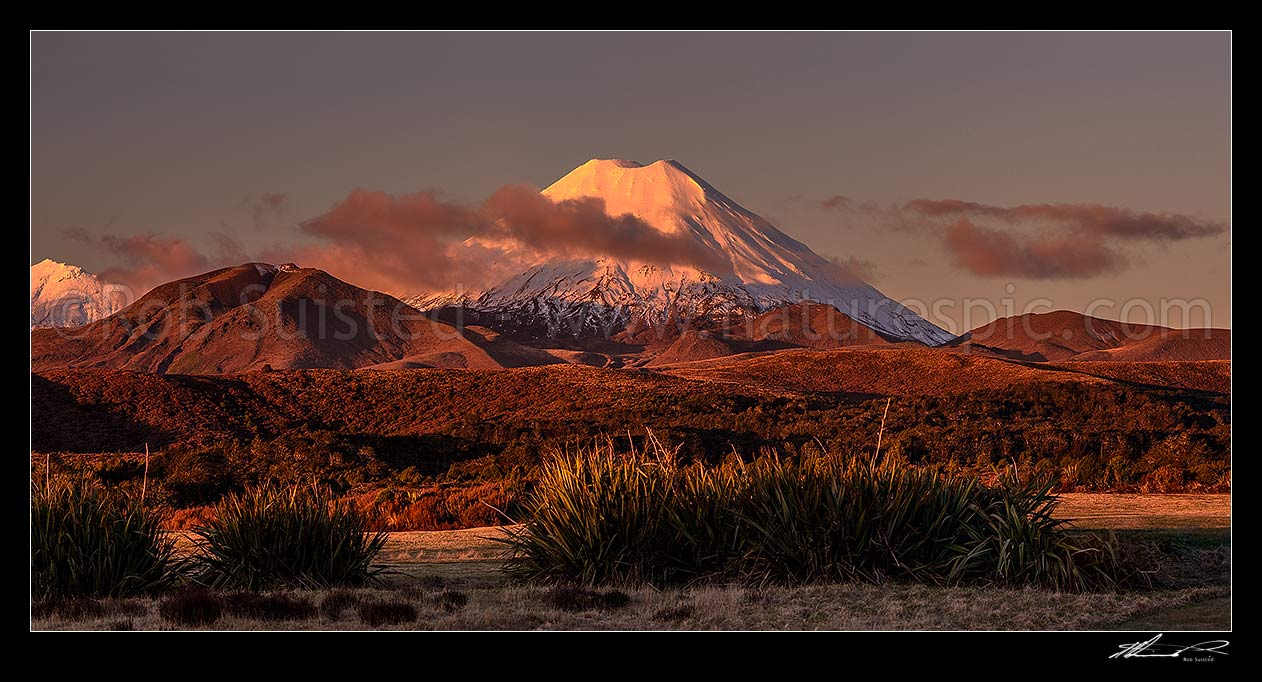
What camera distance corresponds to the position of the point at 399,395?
53.9 metres

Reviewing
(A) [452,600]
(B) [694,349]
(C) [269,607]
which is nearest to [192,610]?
(C) [269,607]

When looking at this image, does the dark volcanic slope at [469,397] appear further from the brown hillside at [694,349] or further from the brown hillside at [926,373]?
the brown hillside at [694,349]

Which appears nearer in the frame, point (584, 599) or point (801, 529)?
point (584, 599)

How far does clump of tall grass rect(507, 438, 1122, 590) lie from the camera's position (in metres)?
11.3

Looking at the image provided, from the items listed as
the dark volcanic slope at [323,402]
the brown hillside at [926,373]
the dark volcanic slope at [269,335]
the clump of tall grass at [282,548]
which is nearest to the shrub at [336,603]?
the clump of tall grass at [282,548]

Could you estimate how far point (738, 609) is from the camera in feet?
34.4

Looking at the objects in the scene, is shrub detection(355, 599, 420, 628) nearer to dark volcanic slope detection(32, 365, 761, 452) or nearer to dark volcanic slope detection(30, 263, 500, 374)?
dark volcanic slope detection(32, 365, 761, 452)

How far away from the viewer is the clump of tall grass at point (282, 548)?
11.9 meters

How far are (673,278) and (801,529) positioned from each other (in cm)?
15244

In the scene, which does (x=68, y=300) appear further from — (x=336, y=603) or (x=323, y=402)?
(x=336, y=603)

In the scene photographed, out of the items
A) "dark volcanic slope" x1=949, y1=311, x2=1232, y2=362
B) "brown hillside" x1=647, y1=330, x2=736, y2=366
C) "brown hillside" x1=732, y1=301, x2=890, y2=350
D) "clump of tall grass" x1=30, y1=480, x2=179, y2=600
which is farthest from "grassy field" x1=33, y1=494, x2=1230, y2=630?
"brown hillside" x1=732, y1=301, x2=890, y2=350

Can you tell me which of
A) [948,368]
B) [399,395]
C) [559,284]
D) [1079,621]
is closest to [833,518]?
[1079,621]
